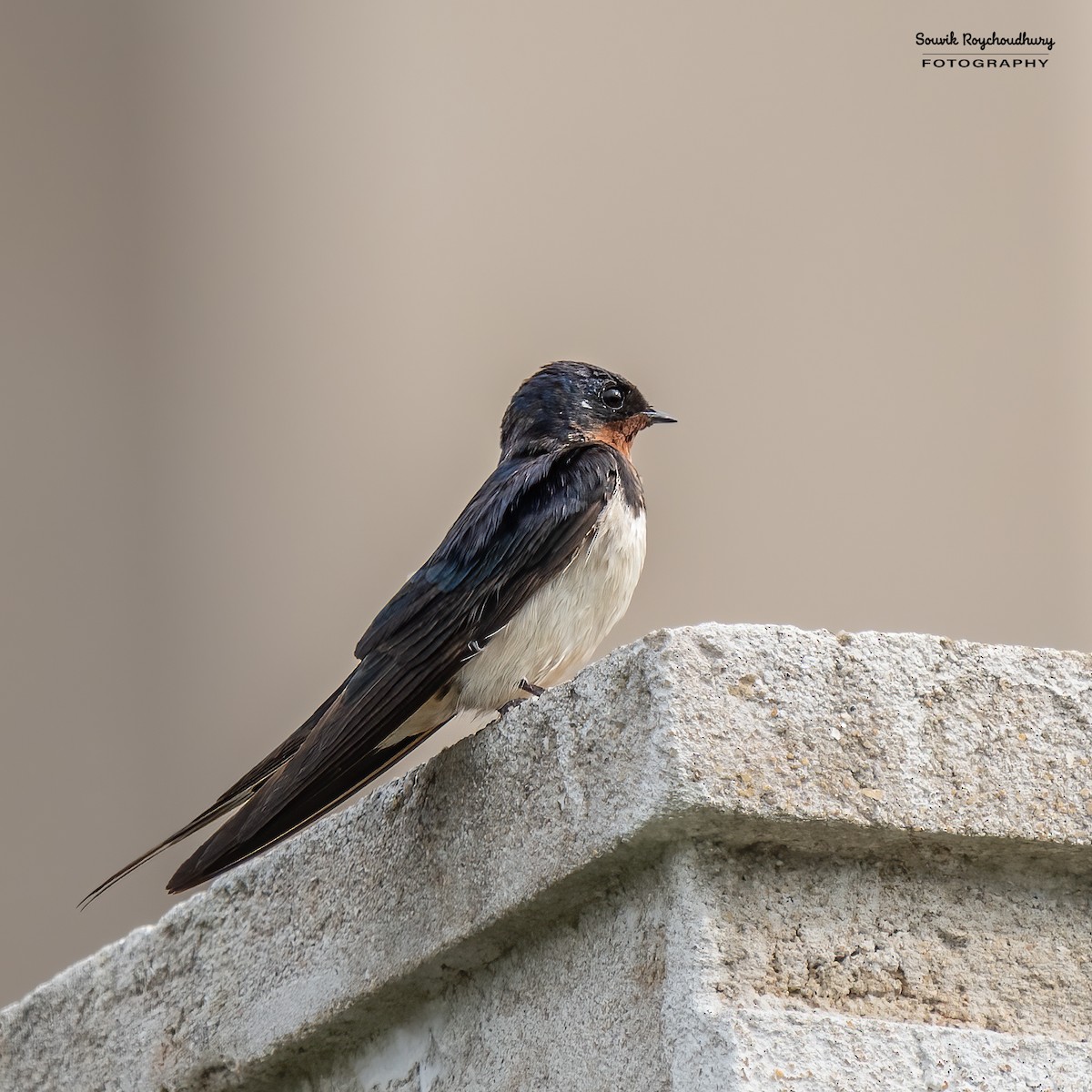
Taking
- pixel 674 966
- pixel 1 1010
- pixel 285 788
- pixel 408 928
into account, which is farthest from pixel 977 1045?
pixel 1 1010

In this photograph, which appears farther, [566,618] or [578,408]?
[578,408]

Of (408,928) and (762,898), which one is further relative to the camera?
(408,928)

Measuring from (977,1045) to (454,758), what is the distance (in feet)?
2.06

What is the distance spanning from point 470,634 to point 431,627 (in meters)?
0.06

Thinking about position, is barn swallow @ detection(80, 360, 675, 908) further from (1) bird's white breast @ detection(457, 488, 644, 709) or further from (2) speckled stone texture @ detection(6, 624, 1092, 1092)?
(2) speckled stone texture @ detection(6, 624, 1092, 1092)

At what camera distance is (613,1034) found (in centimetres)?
163

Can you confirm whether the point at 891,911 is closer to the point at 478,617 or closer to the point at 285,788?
the point at 285,788

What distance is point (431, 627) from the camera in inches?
97.7

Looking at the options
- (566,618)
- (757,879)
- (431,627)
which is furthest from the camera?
(566,618)

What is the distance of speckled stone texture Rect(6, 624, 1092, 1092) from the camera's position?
61.5 inches

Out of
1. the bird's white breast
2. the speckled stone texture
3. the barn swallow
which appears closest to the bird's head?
the barn swallow

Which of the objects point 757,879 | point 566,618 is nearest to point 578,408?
point 566,618

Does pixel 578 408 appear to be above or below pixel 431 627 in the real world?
above

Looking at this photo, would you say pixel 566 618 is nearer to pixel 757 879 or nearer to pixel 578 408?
pixel 578 408
